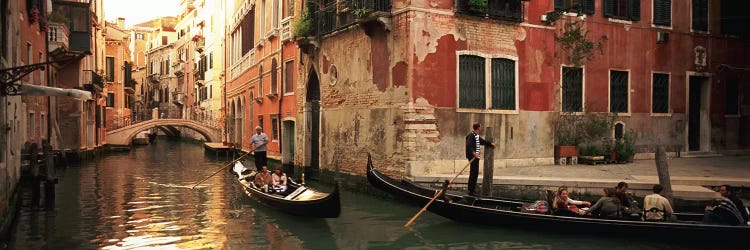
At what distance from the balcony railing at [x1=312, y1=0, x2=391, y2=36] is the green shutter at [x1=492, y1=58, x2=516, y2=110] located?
7.56 ft

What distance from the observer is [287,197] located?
9844 mm

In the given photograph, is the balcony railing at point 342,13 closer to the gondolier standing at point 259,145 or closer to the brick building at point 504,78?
the brick building at point 504,78

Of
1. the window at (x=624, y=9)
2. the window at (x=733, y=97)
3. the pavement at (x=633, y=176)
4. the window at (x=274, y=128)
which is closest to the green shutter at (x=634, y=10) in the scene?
the window at (x=624, y=9)

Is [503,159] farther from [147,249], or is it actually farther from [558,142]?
[147,249]

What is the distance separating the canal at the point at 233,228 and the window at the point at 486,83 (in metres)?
2.42

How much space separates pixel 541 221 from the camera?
8258 millimetres

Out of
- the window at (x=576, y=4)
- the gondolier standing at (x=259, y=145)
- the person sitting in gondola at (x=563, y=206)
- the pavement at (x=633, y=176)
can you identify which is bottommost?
the person sitting in gondola at (x=563, y=206)

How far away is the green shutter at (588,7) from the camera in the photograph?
44.7 ft

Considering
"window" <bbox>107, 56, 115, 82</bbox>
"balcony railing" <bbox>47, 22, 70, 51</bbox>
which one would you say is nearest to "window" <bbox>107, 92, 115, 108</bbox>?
"window" <bbox>107, 56, 115, 82</bbox>

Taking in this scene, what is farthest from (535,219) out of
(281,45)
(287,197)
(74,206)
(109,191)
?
(281,45)

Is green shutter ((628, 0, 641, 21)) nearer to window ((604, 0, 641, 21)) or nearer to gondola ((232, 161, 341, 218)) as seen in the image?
window ((604, 0, 641, 21))

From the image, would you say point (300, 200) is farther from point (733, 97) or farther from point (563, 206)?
point (733, 97)

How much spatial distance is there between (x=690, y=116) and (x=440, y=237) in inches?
392

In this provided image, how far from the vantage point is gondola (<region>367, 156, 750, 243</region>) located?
7.48 metres
